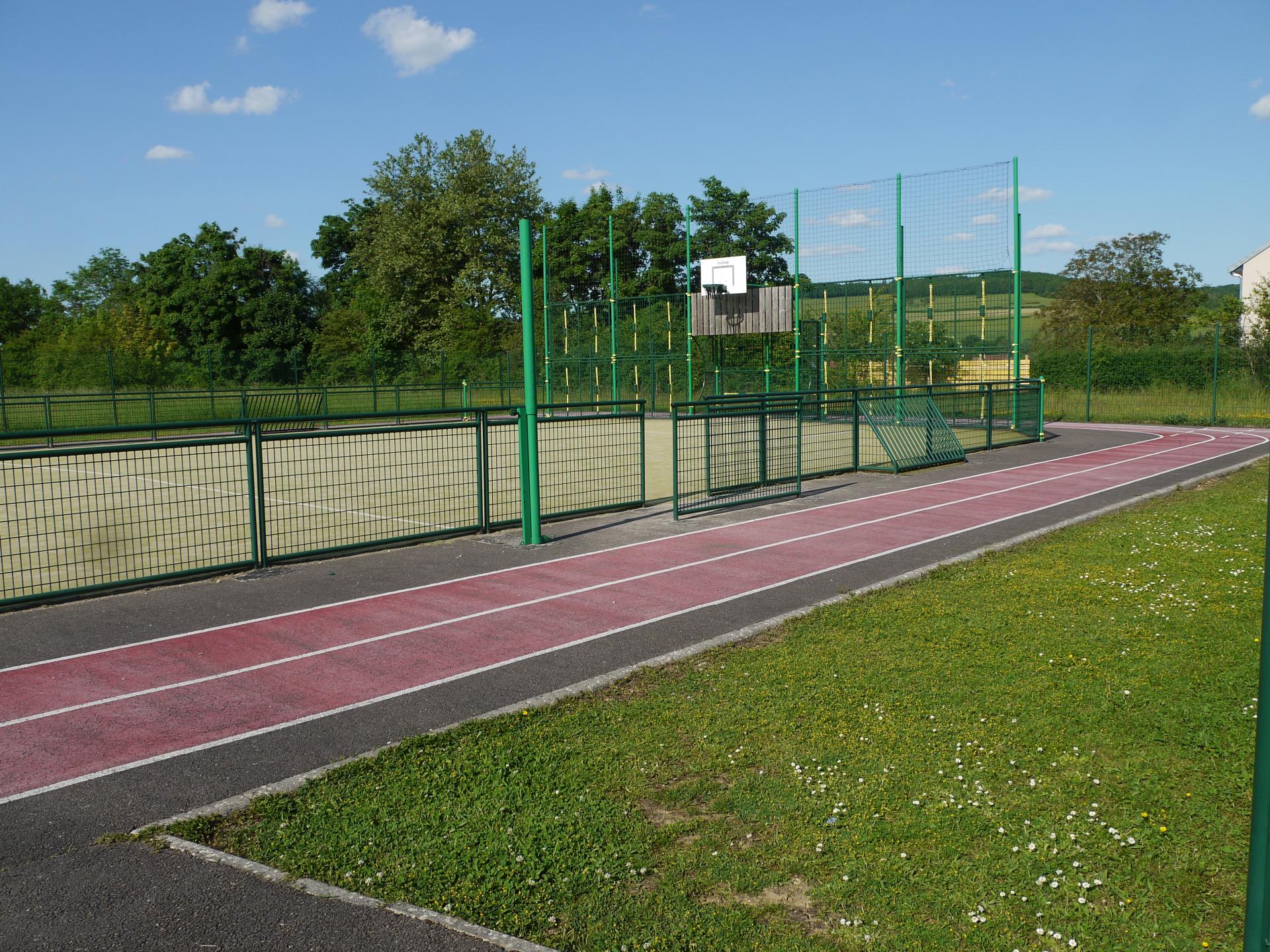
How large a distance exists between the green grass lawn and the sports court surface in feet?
1.86

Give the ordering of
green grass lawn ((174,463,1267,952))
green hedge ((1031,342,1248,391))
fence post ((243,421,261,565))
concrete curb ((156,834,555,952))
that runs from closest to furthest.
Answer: concrete curb ((156,834,555,952)) → green grass lawn ((174,463,1267,952)) → fence post ((243,421,261,565)) → green hedge ((1031,342,1248,391))

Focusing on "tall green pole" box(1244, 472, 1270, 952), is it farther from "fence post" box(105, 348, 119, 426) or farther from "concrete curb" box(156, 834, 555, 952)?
"fence post" box(105, 348, 119, 426)

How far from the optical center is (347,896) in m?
3.79

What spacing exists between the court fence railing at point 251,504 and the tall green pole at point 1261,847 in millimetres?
7516

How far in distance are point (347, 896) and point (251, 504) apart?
6693 mm

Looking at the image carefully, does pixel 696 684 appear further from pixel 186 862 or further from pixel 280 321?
pixel 280 321

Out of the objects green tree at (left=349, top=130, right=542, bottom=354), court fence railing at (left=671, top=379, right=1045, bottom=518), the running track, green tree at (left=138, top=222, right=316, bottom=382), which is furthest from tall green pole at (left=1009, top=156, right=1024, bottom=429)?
green tree at (left=138, top=222, right=316, bottom=382)

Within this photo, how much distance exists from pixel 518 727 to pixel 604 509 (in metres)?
7.46

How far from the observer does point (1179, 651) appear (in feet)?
21.3

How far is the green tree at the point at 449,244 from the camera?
51.0m

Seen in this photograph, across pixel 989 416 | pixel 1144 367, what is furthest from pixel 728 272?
pixel 1144 367

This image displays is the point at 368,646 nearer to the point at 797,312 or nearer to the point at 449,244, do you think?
the point at 797,312

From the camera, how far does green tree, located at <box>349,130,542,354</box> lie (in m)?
51.0

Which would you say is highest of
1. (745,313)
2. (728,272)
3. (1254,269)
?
(1254,269)
